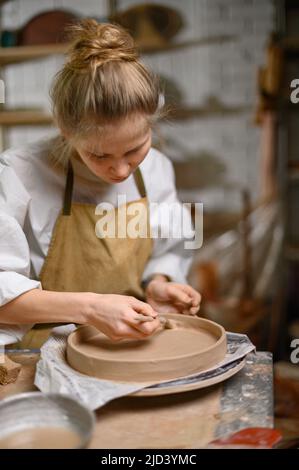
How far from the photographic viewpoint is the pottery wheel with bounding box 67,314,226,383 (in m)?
0.80

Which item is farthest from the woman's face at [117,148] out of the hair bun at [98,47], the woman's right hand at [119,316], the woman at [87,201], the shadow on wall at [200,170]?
the shadow on wall at [200,170]

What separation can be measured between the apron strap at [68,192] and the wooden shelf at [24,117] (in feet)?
1.65

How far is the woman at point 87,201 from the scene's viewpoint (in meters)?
0.89

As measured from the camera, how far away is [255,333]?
8.14ft

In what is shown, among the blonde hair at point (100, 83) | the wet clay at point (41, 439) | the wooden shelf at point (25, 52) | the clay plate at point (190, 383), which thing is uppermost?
the wooden shelf at point (25, 52)

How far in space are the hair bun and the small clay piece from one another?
0.50m

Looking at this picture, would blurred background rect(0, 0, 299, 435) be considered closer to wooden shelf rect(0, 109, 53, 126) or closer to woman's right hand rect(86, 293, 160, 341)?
wooden shelf rect(0, 109, 53, 126)

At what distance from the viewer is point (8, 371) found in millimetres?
883

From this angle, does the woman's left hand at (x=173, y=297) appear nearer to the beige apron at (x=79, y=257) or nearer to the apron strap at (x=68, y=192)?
the beige apron at (x=79, y=257)

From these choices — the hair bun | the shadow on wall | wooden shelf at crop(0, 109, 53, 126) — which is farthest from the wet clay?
the shadow on wall

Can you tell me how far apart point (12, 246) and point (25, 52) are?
0.76 metres

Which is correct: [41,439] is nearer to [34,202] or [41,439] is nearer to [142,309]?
[142,309]

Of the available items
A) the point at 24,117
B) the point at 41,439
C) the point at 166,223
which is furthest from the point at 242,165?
the point at 41,439

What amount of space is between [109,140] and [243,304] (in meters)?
1.82
